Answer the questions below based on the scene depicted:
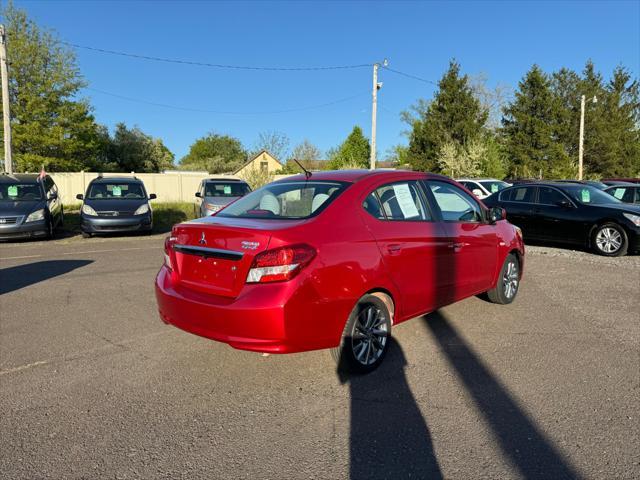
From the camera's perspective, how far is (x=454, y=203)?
16.3 feet

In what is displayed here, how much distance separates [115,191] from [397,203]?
38.5 feet

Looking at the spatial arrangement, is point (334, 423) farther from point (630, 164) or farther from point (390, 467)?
point (630, 164)

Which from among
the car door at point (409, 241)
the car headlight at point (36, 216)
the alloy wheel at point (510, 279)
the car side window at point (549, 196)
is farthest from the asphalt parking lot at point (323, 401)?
the car headlight at point (36, 216)

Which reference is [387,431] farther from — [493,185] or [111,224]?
[493,185]

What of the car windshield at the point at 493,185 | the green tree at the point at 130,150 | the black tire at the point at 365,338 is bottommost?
the black tire at the point at 365,338

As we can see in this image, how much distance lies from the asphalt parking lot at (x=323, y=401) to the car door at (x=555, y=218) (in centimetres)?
501

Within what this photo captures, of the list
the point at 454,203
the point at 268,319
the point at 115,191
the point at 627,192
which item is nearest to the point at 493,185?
the point at 627,192

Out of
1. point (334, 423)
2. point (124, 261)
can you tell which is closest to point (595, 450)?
point (334, 423)

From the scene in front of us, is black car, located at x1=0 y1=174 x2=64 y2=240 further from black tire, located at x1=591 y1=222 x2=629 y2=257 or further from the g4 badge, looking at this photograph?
black tire, located at x1=591 y1=222 x2=629 y2=257

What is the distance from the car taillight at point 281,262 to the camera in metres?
3.19

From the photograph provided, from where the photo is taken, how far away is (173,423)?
3.04 m

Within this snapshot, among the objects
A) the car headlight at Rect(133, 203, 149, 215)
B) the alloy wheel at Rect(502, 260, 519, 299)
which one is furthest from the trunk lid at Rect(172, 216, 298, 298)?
the car headlight at Rect(133, 203, 149, 215)

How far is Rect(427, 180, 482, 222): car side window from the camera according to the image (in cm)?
474

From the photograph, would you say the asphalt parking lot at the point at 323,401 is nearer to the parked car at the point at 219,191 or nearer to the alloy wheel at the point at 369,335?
the alloy wheel at the point at 369,335
